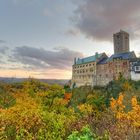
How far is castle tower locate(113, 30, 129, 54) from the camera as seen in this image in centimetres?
9029

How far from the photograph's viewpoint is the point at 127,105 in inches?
1689

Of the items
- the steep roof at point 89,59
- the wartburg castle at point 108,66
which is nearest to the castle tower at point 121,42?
the wartburg castle at point 108,66

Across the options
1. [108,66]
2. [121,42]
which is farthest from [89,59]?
[121,42]

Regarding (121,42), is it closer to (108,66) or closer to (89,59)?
(89,59)

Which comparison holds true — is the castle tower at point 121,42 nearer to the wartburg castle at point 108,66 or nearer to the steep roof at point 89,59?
the wartburg castle at point 108,66

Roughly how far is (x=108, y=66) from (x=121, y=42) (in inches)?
734

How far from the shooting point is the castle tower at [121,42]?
9029cm

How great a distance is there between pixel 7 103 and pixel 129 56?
41.0 metres

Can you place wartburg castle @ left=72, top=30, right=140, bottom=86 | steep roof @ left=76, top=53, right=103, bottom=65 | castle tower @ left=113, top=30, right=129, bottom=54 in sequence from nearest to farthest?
wartburg castle @ left=72, top=30, right=140, bottom=86, steep roof @ left=76, top=53, right=103, bottom=65, castle tower @ left=113, top=30, right=129, bottom=54

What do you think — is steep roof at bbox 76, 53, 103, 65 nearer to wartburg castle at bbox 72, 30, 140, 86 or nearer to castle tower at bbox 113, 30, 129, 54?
wartburg castle at bbox 72, 30, 140, 86

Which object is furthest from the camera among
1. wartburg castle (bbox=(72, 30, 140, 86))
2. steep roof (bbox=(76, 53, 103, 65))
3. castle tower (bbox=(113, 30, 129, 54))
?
castle tower (bbox=(113, 30, 129, 54))

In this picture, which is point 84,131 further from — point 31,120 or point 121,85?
point 121,85

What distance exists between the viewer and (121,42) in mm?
91062

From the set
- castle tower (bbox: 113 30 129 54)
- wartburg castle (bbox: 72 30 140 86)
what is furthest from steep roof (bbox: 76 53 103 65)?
castle tower (bbox: 113 30 129 54)
